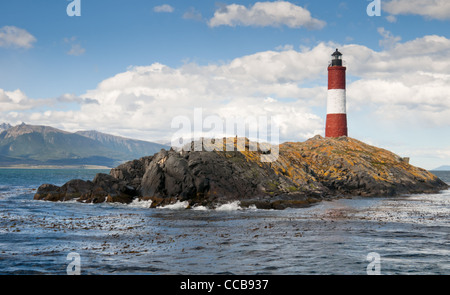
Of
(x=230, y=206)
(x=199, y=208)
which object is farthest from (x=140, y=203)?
(x=230, y=206)

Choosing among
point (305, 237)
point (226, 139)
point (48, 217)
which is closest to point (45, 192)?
point (48, 217)

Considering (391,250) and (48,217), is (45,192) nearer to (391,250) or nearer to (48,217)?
(48,217)

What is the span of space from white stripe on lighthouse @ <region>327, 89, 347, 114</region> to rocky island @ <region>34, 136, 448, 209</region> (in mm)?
7094

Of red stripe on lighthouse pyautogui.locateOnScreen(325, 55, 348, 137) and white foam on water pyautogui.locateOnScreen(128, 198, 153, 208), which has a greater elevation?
red stripe on lighthouse pyautogui.locateOnScreen(325, 55, 348, 137)

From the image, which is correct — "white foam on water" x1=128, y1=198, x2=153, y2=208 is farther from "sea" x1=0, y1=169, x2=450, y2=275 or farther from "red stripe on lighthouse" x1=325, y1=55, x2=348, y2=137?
"red stripe on lighthouse" x1=325, y1=55, x2=348, y2=137

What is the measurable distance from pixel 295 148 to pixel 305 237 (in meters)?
40.2

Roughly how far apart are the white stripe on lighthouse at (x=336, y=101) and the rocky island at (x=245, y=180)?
23.3ft

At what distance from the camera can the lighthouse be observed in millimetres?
64625

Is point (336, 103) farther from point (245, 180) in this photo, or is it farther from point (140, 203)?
point (140, 203)

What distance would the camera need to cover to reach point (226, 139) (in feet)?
165

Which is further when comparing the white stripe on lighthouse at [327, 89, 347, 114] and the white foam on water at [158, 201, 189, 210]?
the white stripe on lighthouse at [327, 89, 347, 114]

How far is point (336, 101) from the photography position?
213ft

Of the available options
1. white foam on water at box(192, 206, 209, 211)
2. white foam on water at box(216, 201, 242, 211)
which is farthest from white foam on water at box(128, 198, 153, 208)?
white foam on water at box(216, 201, 242, 211)

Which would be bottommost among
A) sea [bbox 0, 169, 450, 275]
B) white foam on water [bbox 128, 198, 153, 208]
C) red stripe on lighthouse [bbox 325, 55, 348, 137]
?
white foam on water [bbox 128, 198, 153, 208]
